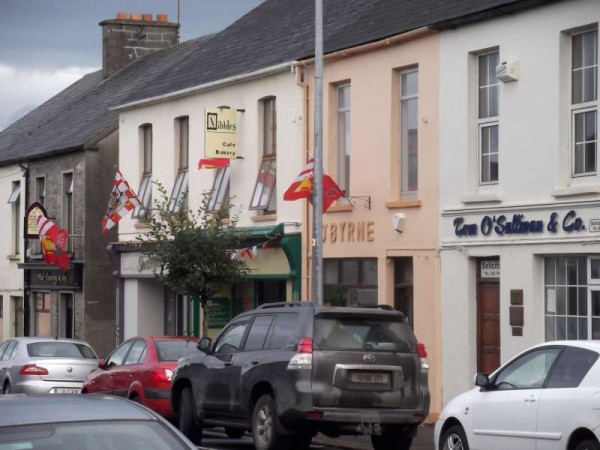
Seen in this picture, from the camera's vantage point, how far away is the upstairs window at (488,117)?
68.4 feet

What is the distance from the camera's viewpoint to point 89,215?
1427 inches

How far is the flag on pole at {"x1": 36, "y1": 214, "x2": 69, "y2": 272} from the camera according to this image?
3594cm

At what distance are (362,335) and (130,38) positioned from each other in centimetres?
2698

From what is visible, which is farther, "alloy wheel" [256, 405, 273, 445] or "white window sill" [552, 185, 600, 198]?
"white window sill" [552, 185, 600, 198]

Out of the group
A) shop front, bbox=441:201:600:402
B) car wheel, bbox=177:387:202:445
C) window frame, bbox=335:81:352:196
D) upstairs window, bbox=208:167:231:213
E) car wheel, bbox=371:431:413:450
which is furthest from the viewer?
upstairs window, bbox=208:167:231:213

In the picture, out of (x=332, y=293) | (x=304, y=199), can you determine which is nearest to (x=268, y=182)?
(x=304, y=199)

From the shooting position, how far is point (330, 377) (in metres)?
15.1

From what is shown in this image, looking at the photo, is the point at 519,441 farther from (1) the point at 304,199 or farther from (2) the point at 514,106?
(1) the point at 304,199

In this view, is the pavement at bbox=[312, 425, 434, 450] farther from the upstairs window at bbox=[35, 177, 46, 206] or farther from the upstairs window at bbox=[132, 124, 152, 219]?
the upstairs window at bbox=[35, 177, 46, 206]

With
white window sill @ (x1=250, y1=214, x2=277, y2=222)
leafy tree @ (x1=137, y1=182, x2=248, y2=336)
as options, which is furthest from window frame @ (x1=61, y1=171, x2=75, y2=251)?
leafy tree @ (x1=137, y1=182, x2=248, y2=336)

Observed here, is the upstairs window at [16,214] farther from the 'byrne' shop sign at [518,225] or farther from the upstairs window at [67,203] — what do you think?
the 'byrne' shop sign at [518,225]

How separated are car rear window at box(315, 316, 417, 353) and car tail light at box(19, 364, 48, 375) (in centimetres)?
946

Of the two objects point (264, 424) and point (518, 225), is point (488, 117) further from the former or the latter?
A: point (264, 424)

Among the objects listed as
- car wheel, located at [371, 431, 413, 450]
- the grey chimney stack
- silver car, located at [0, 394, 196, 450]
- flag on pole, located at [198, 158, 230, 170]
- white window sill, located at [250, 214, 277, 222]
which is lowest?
car wheel, located at [371, 431, 413, 450]
